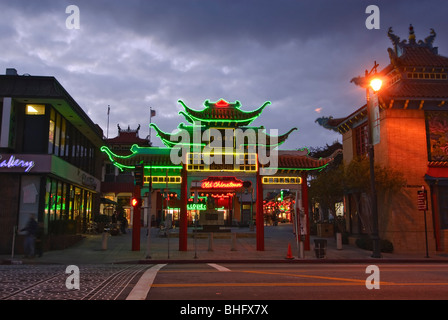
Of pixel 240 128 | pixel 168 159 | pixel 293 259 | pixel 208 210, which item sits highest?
pixel 240 128

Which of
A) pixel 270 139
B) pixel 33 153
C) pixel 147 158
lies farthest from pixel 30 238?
pixel 270 139

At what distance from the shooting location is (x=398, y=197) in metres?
22.9

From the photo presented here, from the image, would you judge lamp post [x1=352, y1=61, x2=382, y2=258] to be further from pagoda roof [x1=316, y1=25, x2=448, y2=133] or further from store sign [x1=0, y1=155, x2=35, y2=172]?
store sign [x1=0, y1=155, x2=35, y2=172]

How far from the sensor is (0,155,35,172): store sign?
66.0 ft

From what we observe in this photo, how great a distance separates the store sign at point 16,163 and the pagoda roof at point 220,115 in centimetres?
836

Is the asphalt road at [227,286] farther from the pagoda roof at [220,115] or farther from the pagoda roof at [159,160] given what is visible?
the pagoda roof at [220,115]

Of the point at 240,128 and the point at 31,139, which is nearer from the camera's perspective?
the point at 31,139

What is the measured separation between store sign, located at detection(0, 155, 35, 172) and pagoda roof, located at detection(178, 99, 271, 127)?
27.4 ft

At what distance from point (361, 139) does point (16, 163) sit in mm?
21111

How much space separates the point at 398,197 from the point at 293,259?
28.0 feet

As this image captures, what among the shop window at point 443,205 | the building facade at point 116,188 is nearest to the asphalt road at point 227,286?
the shop window at point 443,205
